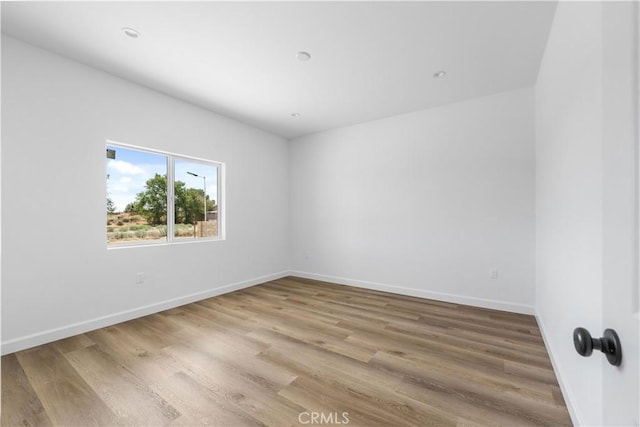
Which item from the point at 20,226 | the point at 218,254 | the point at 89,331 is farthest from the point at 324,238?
the point at 20,226

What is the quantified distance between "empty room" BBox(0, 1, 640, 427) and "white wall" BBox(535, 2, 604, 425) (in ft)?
0.07

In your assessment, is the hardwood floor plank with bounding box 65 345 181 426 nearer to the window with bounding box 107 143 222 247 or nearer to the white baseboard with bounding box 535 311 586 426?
the window with bounding box 107 143 222 247

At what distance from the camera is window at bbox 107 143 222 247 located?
296 cm

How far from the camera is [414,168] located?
12.4ft

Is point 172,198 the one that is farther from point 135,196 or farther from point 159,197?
point 135,196

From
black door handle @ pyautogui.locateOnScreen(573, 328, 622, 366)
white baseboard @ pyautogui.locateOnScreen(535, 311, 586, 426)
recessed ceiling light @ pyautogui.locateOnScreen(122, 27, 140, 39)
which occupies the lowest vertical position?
white baseboard @ pyautogui.locateOnScreen(535, 311, 586, 426)

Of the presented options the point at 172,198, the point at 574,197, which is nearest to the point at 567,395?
the point at 574,197

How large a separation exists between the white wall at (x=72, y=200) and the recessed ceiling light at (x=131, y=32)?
0.90m

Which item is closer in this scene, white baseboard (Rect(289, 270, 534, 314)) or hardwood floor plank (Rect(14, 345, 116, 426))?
hardwood floor plank (Rect(14, 345, 116, 426))

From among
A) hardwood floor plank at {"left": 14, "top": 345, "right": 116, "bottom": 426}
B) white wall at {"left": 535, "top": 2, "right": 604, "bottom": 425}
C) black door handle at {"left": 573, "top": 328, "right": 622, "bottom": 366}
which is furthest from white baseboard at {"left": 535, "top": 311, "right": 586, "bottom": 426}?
hardwood floor plank at {"left": 14, "top": 345, "right": 116, "bottom": 426}

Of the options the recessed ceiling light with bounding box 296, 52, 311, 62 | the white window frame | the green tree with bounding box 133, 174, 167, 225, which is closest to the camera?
the recessed ceiling light with bounding box 296, 52, 311, 62

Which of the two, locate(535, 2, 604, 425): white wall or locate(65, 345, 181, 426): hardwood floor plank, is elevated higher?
locate(535, 2, 604, 425): white wall

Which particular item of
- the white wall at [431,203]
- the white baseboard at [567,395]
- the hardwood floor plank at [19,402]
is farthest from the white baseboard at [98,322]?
the white baseboard at [567,395]

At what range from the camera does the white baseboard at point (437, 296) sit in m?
3.08
